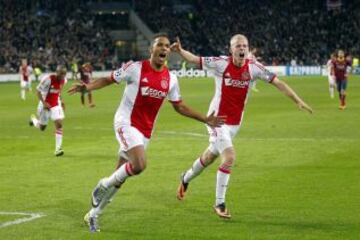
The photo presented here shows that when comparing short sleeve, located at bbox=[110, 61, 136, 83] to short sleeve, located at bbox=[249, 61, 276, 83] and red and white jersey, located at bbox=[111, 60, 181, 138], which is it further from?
short sleeve, located at bbox=[249, 61, 276, 83]

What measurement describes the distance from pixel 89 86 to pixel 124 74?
1.92 feet

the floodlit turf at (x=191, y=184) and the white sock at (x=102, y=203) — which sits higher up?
the white sock at (x=102, y=203)

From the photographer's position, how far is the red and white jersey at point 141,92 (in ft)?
34.9

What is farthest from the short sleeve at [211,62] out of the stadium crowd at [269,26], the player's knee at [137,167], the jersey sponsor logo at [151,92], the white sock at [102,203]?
the stadium crowd at [269,26]

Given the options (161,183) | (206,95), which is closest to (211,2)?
→ (206,95)

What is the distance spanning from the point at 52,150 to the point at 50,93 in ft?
5.07

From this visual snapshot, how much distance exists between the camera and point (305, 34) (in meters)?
81.4

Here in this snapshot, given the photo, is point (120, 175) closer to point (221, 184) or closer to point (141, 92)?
point (141, 92)

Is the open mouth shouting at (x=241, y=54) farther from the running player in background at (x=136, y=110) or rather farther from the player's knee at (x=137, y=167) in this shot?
the player's knee at (x=137, y=167)

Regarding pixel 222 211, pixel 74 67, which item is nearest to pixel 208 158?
pixel 222 211

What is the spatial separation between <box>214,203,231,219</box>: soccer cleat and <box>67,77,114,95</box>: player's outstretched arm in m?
2.43

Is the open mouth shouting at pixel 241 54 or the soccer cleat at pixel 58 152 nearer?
the open mouth shouting at pixel 241 54

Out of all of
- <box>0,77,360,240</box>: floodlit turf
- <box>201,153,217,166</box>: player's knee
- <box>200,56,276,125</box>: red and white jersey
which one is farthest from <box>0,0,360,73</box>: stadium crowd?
<box>200,56,276,125</box>: red and white jersey

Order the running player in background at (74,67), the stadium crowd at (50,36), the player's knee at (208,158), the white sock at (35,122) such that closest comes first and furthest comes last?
the player's knee at (208,158)
the white sock at (35,122)
the running player in background at (74,67)
the stadium crowd at (50,36)
